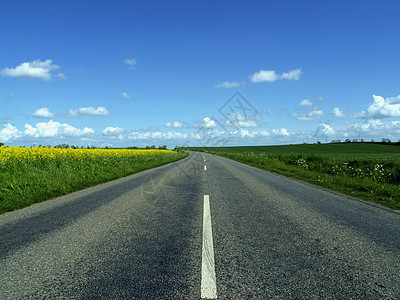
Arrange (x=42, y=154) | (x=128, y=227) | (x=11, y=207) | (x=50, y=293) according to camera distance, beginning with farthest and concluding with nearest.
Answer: (x=42, y=154) → (x=11, y=207) → (x=128, y=227) → (x=50, y=293)

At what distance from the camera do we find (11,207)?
5781 millimetres

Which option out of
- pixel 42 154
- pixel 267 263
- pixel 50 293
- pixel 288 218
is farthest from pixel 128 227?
pixel 42 154

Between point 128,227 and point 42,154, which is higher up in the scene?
point 42,154

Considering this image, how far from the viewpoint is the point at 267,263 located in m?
2.91

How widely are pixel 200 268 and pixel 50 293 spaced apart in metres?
1.56

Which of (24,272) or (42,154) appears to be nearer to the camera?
(24,272)

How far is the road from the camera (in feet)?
7.87

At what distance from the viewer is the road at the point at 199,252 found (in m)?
2.40

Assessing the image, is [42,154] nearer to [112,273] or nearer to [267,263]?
[112,273]

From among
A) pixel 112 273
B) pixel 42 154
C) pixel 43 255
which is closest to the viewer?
pixel 112 273

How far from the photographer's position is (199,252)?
10.6 feet

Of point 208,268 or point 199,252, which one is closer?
point 208,268

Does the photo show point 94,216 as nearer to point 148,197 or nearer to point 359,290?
point 148,197

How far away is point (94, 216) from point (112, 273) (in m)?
2.57
